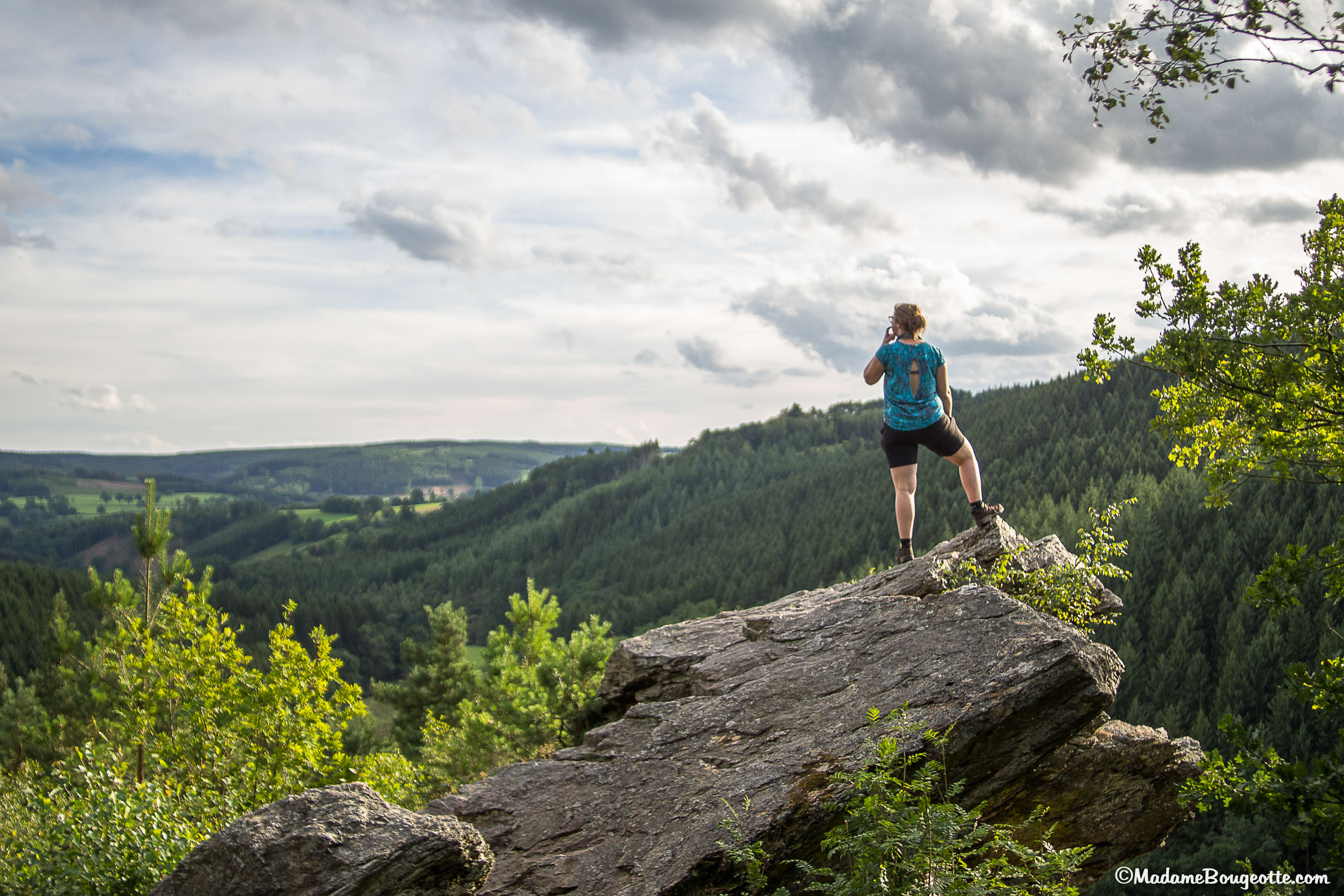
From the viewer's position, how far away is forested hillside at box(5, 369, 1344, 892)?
6688 cm

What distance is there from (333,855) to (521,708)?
58.2 feet

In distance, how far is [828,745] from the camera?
944cm

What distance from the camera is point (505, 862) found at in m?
9.77

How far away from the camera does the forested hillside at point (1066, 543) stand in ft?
219

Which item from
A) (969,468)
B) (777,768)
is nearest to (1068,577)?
(969,468)

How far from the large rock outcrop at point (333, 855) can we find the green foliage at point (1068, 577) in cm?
739

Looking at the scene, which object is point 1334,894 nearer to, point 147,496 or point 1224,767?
point 1224,767

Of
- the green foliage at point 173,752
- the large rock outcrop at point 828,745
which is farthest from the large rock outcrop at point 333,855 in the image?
the green foliage at point 173,752

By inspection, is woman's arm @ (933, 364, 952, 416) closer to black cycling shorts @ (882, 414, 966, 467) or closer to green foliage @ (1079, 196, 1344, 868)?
black cycling shorts @ (882, 414, 966, 467)

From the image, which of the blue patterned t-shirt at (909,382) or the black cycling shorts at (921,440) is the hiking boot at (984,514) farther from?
the blue patterned t-shirt at (909,382)

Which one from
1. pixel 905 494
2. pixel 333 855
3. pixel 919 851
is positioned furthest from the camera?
pixel 905 494

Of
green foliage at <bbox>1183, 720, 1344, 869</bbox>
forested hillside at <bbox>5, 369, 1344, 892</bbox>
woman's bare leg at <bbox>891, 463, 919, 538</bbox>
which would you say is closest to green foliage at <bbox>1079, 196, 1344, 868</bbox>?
green foliage at <bbox>1183, 720, 1344, 869</bbox>

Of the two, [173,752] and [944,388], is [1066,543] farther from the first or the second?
[173,752]

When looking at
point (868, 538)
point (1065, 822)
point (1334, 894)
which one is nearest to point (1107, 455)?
point (868, 538)
